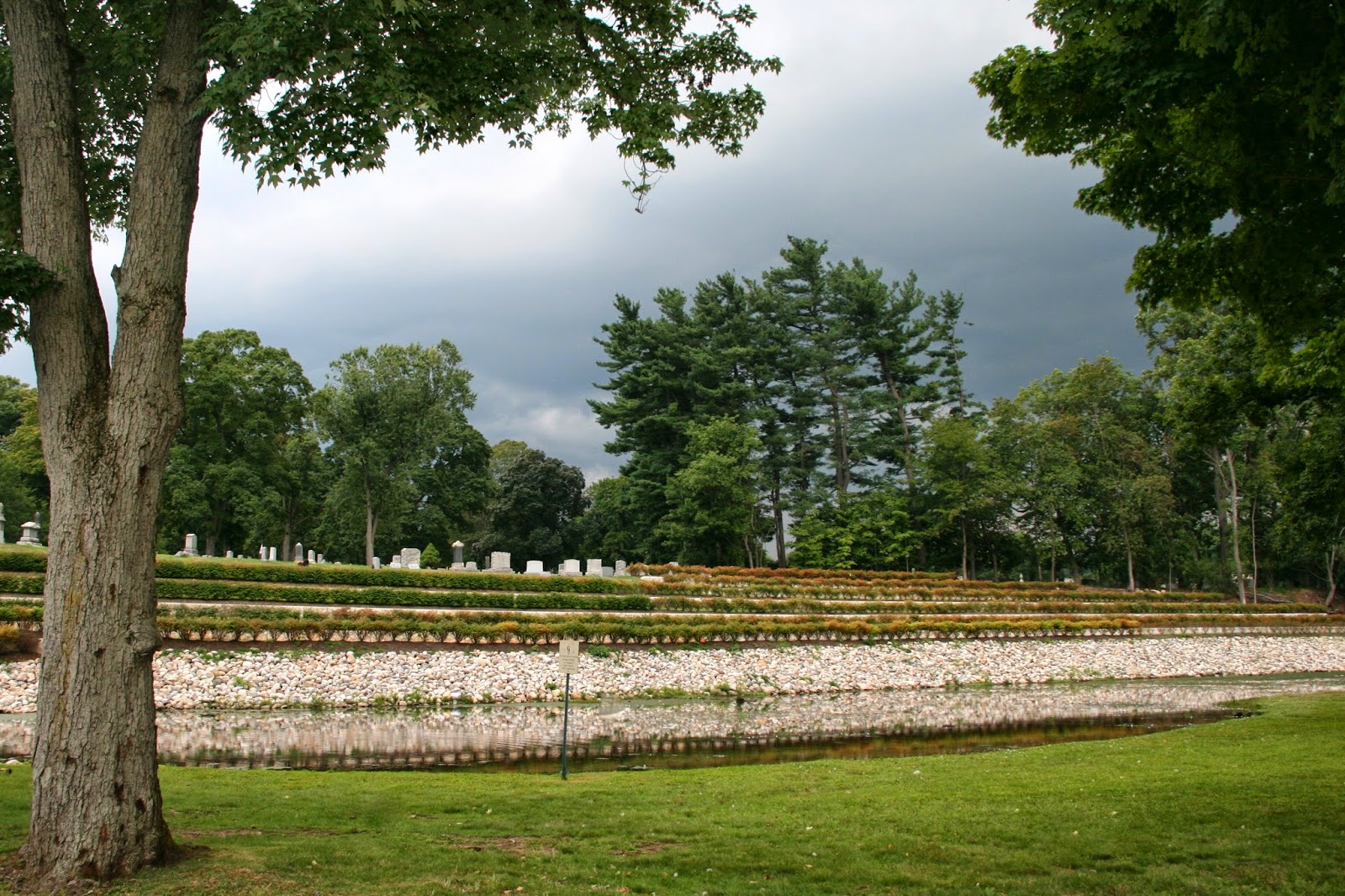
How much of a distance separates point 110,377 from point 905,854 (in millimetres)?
7039

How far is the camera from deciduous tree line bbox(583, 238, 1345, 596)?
5022cm

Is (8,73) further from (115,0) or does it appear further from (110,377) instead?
(110,377)

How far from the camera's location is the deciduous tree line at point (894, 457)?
50.2 metres

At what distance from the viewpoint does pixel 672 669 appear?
2491 cm

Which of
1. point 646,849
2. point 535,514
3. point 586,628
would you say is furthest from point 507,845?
point 535,514

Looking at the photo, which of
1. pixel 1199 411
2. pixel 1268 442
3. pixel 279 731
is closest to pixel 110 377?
pixel 279 731

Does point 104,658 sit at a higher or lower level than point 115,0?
lower

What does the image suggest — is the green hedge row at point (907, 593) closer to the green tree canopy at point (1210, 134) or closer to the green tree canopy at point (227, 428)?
the green tree canopy at point (227, 428)

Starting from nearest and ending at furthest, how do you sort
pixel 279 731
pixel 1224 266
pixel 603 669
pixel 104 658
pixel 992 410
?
pixel 104 658, pixel 1224 266, pixel 279 731, pixel 603 669, pixel 992 410

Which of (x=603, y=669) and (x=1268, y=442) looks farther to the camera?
(x=1268, y=442)

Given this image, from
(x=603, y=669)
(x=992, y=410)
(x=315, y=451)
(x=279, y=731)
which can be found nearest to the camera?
(x=279, y=731)

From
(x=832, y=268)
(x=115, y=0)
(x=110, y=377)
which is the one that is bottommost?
(x=110, y=377)

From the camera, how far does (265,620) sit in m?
22.2

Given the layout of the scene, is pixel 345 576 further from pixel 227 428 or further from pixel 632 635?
pixel 227 428
